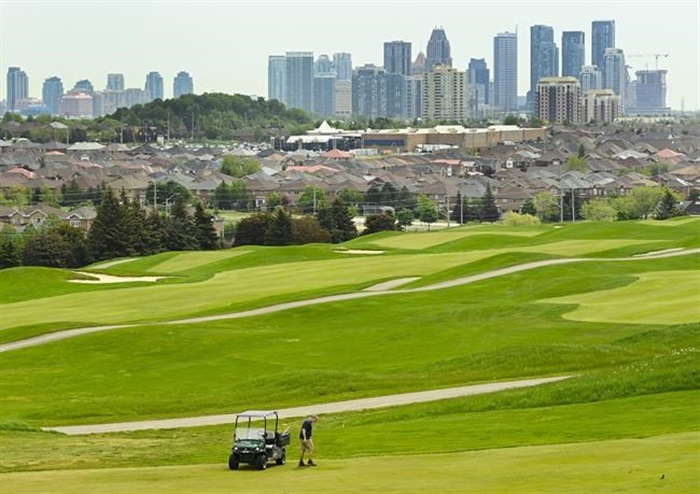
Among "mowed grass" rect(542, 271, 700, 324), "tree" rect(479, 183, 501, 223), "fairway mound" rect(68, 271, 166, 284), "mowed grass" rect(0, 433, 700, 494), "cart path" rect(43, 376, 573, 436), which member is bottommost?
"tree" rect(479, 183, 501, 223)

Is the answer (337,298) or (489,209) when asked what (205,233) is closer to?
(337,298)

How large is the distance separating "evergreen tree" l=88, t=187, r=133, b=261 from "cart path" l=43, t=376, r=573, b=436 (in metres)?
55.3

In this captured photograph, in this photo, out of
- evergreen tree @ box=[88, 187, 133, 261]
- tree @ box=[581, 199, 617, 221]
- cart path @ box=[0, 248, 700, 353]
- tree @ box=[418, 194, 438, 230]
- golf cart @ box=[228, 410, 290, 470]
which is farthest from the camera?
tree @ box=[418, 194, 438, 230]

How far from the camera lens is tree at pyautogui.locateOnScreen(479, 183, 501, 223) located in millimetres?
144000

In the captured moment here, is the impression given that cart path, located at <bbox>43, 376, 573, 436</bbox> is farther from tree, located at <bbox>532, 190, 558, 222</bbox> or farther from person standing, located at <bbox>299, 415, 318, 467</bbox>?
tree, located at <bbox>532, 190, 558, 222</bbox>

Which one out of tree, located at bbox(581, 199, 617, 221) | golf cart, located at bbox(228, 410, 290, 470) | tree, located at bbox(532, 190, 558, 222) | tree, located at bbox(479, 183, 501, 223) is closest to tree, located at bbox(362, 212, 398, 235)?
tree, located at bbox(581, 199, 617, 221)

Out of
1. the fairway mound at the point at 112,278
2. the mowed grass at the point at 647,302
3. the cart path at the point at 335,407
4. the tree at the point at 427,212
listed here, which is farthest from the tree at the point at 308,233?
the cart path at the point at 335,407

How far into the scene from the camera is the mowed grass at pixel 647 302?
4301 centimetres

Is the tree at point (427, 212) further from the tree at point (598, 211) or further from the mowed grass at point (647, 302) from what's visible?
the mowed grass at point (647, 302)

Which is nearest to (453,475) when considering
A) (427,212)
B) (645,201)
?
(427,212)

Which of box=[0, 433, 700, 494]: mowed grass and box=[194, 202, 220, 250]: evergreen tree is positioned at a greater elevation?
box=[0, 433, 700, 494]: mowed grass

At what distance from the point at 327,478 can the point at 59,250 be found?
6700 cm

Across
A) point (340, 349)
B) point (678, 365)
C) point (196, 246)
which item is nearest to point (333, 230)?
point (196, 246)

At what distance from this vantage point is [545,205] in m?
146
